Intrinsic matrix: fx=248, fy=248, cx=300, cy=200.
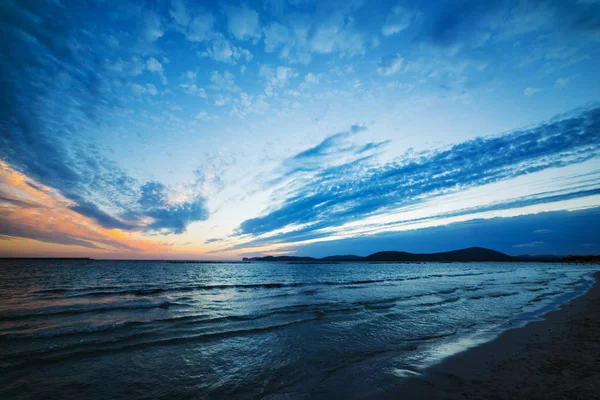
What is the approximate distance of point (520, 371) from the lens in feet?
23.7

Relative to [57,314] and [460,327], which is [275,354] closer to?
[460,327]

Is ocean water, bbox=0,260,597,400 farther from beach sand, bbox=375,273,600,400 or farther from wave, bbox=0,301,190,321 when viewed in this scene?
beach sand, bbox=375,273,600,400

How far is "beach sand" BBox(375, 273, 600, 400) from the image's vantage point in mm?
5988

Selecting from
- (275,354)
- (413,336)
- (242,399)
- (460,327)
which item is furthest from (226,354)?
(460,327)

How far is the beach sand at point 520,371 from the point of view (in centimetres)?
599

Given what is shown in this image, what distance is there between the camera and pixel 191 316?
16312mm

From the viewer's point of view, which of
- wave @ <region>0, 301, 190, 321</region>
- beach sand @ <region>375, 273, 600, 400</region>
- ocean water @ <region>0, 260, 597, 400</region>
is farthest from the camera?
wave @ <region>0, 301, 190, 321</region>

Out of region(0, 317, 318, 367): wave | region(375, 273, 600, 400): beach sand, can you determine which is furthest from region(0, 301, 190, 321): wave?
region(375, 273, 600, 400): beach sand


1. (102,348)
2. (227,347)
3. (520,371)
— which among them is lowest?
(227,347)

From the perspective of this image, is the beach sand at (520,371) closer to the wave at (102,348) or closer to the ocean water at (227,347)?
the ocean water at (227,347)

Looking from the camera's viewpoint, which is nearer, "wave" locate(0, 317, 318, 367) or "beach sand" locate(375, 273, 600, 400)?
"beach sand" locate(375, 273, 600, 400)

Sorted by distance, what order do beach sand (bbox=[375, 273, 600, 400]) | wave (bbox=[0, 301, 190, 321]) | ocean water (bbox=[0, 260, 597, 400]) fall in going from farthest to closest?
wave (bbox=[0, 301, 190, 321])
ocean water (bbox=[0, 260, 597, 400])
beach sand (bbox=[375, 273, 600, 400])

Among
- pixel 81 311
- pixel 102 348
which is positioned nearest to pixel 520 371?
pixel 102 348

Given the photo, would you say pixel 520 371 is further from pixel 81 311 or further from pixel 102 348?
pixel 81 311
